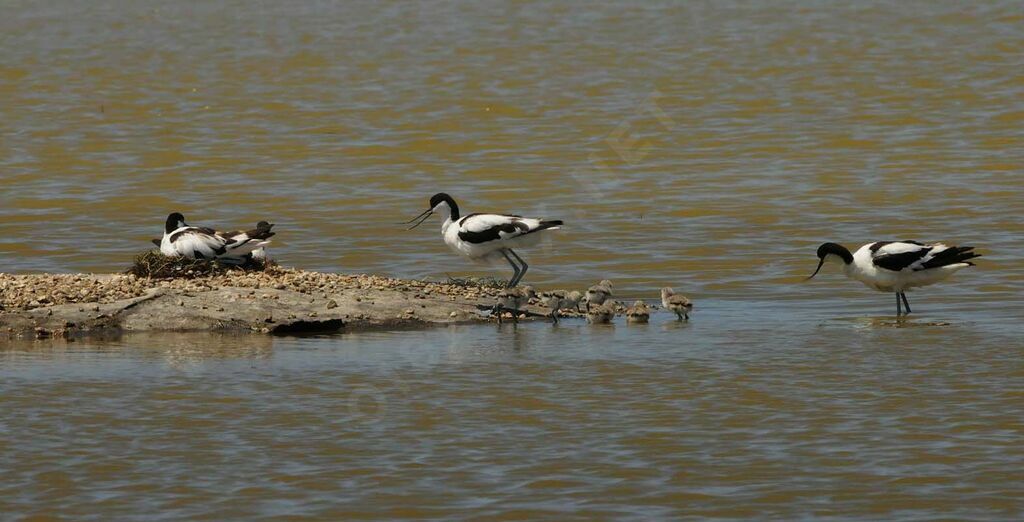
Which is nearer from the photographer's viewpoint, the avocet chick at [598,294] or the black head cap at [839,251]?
the avocet chick at [598,294]

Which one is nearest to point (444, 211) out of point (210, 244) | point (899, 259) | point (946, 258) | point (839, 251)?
point (210, 244)

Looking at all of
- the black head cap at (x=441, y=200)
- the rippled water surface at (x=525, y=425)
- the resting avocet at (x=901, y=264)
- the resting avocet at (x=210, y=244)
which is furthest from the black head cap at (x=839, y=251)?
the resting avocet at (x=210, y=244)

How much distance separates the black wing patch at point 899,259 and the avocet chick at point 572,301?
269cm

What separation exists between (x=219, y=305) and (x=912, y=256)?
609 cm

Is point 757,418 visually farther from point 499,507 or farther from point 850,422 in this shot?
point 499,507

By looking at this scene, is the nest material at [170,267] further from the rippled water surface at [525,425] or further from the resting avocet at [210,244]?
the rippled water surface at [525,425]

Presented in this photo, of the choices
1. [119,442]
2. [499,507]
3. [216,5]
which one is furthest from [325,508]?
[216,5]

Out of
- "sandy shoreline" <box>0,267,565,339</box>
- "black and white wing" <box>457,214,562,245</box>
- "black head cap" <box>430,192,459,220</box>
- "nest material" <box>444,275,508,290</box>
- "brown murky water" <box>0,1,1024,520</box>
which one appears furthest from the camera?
"black head cap" <box>430,192,459,220</box>

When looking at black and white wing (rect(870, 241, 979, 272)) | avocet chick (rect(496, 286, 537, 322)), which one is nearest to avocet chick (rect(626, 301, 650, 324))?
avocet chick (rect(496, 286, 537, 322))

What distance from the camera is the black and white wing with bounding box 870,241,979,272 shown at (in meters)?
16.0

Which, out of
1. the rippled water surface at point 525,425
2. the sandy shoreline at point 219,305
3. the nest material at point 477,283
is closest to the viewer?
the rippled water surface at point 525,425

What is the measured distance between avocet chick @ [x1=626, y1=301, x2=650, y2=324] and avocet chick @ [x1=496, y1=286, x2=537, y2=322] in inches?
35.1

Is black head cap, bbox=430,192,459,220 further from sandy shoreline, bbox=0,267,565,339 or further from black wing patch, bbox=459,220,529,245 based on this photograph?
sandy shoreline, bbox=0,267,565,339

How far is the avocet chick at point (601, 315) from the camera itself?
1532 cm
